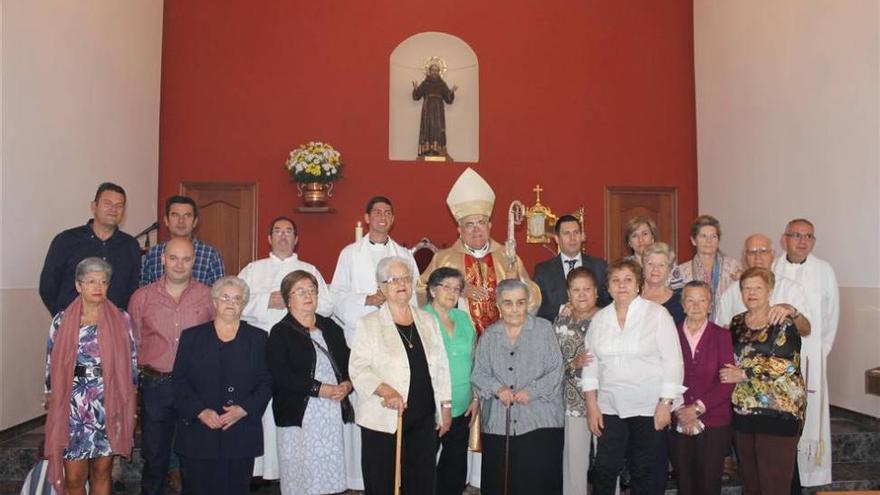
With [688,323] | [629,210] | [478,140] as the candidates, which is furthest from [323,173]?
[688,323]

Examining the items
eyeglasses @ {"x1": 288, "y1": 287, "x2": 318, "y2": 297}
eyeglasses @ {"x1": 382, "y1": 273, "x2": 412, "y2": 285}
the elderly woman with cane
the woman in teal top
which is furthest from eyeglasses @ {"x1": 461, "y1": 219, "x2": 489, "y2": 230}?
eyeglasses @ {"x1": 288, "y1": 287, "x2": 318, "y2": 297}

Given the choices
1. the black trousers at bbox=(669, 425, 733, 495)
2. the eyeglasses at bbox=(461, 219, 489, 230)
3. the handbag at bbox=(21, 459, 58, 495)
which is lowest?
the handbag at bbox=(21, 459, 58, 495)

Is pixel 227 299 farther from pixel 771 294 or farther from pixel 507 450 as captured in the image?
pixel 771 294

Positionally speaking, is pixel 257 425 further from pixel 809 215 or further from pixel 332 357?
pixel 809 215

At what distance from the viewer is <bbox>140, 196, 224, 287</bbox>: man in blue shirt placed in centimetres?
452

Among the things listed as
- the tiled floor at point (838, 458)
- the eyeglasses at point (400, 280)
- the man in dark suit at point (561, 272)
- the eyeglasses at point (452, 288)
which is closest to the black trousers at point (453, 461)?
the eyeglasses at point (452, 288)

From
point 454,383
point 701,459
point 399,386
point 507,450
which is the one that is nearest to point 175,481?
point 399,386

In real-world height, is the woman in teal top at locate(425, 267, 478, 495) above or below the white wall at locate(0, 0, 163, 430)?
below

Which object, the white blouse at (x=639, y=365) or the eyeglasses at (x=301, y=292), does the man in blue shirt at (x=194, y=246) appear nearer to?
the eyeglasses at (x=301, y=292)

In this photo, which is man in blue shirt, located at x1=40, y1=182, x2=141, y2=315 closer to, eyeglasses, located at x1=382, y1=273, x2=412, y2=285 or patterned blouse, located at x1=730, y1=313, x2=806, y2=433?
eyeglasses, located at x1=382, y1=273, x2=412, y2=285

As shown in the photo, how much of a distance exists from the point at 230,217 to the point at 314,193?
3.37 feet

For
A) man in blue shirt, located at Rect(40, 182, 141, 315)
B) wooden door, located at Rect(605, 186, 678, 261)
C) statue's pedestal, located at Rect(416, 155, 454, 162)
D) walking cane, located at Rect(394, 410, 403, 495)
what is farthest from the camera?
wooden door, located at Rect(605, 186, 678, 261)

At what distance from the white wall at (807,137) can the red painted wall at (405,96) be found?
1.85 ft

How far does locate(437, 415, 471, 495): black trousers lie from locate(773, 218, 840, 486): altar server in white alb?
2.19m
